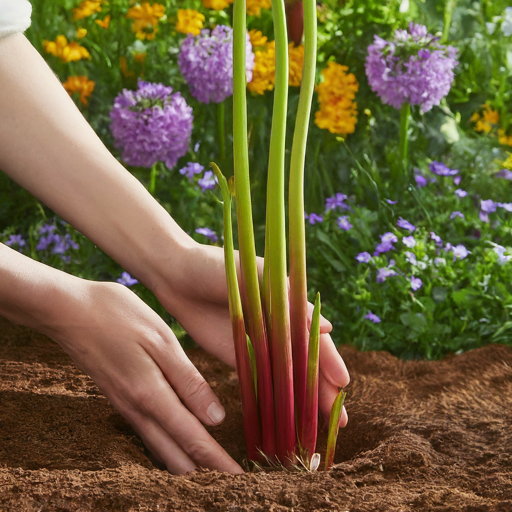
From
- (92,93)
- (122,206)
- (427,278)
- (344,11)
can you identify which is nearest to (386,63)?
(344,11)

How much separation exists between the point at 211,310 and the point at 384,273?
2.25ft

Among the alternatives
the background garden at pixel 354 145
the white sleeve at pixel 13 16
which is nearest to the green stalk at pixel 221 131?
the background garden at pixel 354 145

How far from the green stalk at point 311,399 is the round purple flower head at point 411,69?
1395mm

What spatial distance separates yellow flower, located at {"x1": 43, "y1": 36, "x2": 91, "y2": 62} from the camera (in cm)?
239

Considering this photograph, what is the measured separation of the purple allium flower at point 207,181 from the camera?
7.06 feet

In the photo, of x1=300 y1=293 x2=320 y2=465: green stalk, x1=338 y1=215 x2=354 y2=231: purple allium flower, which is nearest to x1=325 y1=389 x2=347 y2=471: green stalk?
x1=300 y1=293 x2=320 y2=465: green stalk

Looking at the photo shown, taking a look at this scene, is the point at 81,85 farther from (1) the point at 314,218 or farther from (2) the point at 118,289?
(2) the point at 118,289

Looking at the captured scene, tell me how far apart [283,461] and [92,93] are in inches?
73.4

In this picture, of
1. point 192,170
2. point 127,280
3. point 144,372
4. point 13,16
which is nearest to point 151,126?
point 192,170

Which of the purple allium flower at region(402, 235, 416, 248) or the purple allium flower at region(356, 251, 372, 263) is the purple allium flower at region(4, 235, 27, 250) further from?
the purple allium flower at region(402, 235, 416, 248)

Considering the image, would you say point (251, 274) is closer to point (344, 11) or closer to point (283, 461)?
point (283, 461)

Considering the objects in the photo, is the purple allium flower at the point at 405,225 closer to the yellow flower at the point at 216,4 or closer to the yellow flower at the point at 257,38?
the yellow flower at the point at 257,38

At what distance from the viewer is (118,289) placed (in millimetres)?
1112

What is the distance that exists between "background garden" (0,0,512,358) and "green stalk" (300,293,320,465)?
0.69 meters
